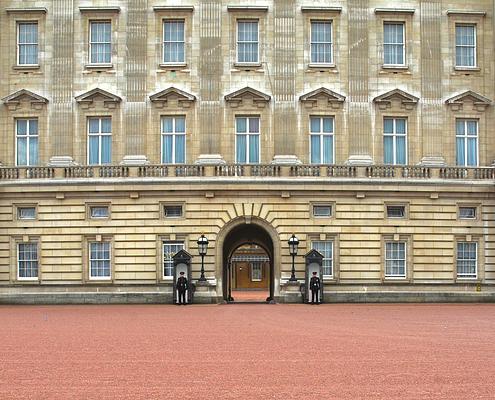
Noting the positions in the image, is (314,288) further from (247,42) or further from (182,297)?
(247,42)

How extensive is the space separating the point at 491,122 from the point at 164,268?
18213 millimetres

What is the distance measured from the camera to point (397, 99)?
56.1 meters

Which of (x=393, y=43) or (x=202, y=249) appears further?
(x=393, y=43)

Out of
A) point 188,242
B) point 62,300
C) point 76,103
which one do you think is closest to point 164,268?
point 188,242

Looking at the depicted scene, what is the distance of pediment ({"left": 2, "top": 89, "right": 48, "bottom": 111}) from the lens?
55.8 m

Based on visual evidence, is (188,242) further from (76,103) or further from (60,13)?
(60,13)

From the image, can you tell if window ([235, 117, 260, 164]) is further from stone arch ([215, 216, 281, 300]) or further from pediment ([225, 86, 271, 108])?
stone arch ([215, 216, 281, 300])

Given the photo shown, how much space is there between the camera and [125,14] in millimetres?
56031

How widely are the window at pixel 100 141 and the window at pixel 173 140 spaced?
109 inches

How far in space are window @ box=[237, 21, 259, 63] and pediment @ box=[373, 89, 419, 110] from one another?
258 inches

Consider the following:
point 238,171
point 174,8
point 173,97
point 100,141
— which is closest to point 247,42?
point 174,8

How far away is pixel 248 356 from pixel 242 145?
3031 cm

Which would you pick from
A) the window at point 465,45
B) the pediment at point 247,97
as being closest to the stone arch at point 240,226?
the pediment at point 247,97

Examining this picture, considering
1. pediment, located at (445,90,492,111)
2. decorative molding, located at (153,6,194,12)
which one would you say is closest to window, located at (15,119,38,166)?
decorative molding, located at (153,6,194,12)
